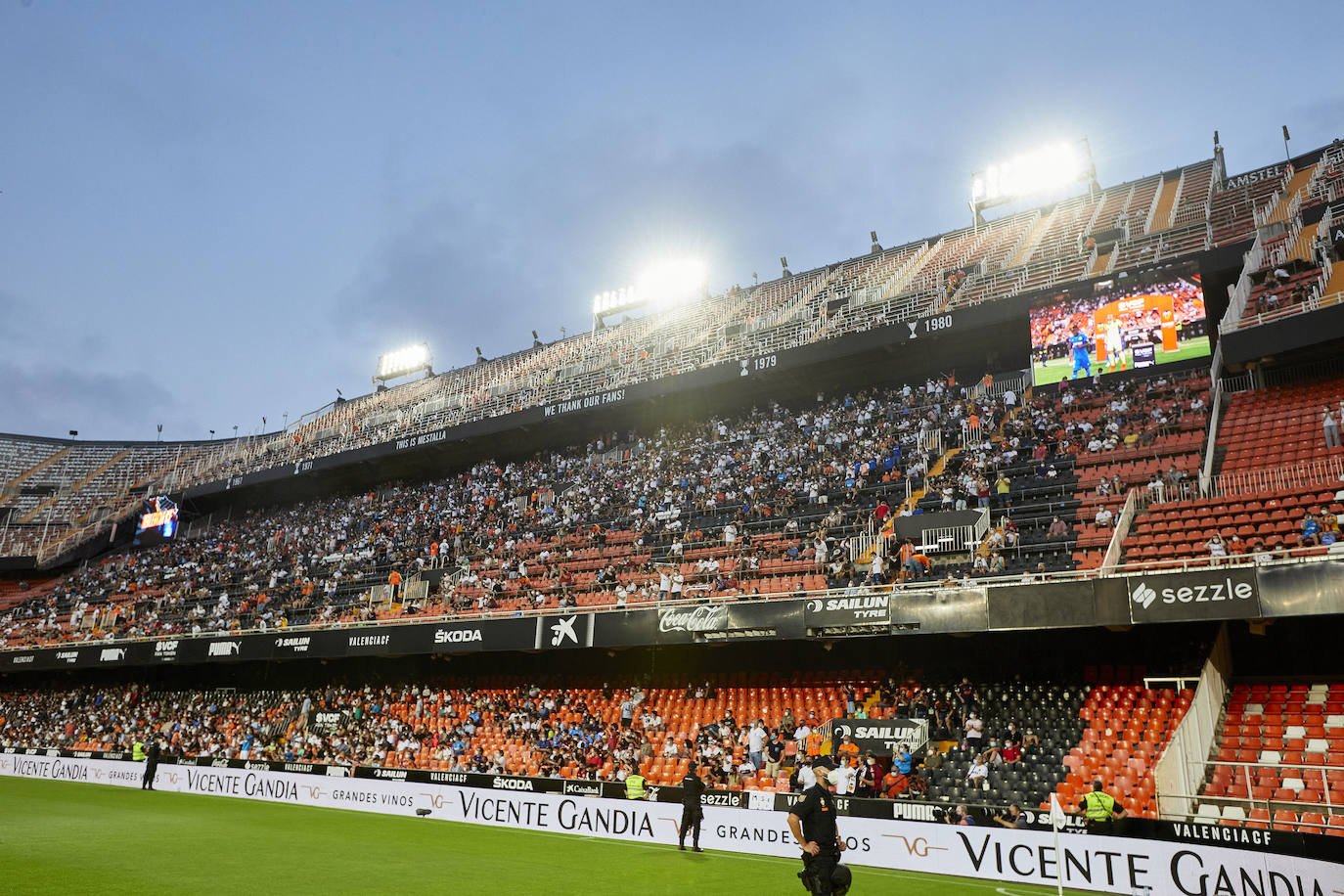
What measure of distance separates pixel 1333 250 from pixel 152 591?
49.0 metres

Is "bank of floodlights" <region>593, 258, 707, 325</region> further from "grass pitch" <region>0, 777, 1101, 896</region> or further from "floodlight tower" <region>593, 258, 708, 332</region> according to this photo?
"grass pitch" <region>0, 777, 1101, 896</region>

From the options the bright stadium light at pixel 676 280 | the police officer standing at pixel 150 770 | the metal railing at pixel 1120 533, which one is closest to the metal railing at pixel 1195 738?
the metal railing at pixel 1120 533

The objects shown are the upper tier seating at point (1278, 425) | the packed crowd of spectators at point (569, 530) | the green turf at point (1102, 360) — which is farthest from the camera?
the packed crowd of spectators at point (569, 530)

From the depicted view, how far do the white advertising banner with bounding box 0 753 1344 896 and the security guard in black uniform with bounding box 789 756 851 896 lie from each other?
3.94 m

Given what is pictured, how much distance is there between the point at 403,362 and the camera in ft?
192

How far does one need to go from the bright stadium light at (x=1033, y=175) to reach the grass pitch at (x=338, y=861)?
109 feet

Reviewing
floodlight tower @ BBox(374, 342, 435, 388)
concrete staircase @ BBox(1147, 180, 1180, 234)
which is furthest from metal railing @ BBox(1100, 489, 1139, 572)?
floodlight tower @ BBox(374, 342, 435, 388)

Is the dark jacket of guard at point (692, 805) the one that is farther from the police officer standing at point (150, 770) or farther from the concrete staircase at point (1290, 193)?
the concrete staircase at point (1290, 193)

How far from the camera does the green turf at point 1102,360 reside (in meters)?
25.2

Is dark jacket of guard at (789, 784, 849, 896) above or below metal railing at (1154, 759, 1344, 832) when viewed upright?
above

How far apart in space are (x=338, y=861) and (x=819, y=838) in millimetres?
8171

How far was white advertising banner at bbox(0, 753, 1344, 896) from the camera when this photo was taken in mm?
11078

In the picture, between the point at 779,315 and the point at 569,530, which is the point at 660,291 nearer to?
the point at 779,315

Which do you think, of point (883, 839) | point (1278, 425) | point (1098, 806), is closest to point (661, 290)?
point (1278, 425)
